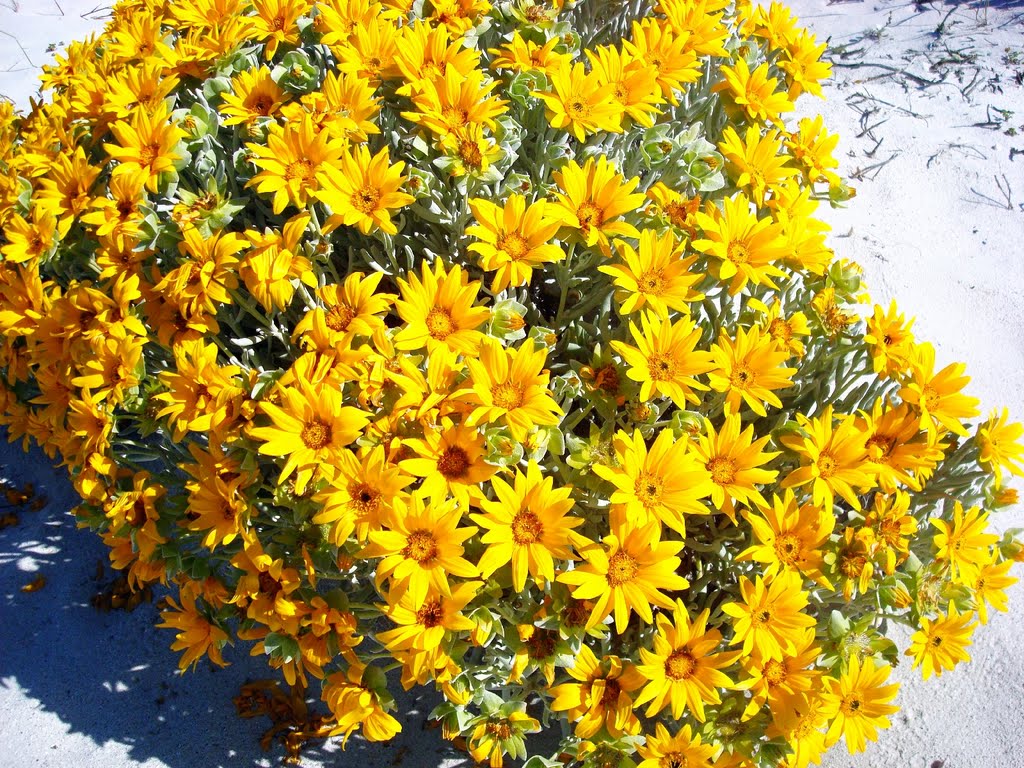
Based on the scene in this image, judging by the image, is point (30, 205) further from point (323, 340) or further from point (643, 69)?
point (643, 69)

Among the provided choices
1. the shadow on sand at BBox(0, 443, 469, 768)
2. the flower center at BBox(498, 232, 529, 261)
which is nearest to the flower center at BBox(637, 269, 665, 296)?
the flower center at BBox(498, 232, 529, 261)

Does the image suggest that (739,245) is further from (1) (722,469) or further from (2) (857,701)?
(2) (857,701)

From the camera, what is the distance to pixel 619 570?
2061 millimetres

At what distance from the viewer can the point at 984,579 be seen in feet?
7.86

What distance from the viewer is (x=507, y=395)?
211cm

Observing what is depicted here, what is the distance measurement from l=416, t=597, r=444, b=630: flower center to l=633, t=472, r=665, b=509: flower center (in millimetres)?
586

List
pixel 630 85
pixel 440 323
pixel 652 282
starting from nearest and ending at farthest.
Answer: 1. pixel 440 323
2. pixel 652 282
3. pixel 630 85

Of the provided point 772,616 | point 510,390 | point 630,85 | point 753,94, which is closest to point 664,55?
point 630,85

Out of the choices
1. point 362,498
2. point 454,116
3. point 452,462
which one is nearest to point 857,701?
point 452,462

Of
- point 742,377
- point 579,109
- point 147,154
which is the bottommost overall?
point 742,377

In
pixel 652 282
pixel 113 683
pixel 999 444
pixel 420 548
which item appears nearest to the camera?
pixel 420 548

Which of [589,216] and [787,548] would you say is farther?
[589,216]

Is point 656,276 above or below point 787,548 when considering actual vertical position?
above

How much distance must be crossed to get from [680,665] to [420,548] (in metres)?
0.77
